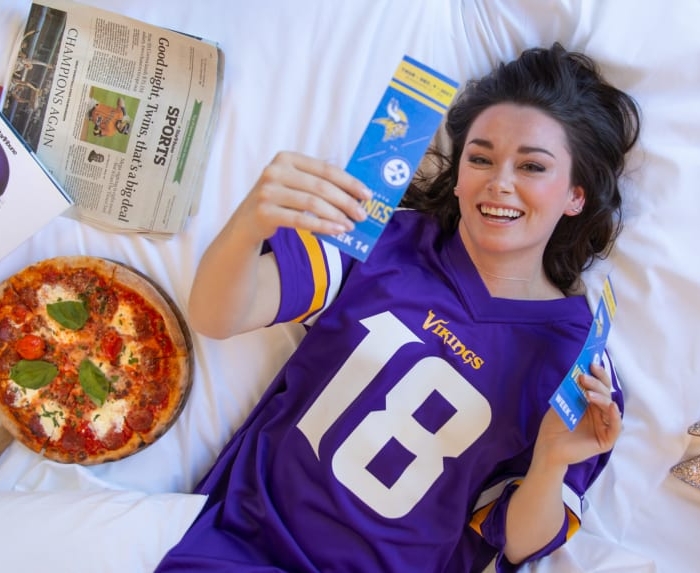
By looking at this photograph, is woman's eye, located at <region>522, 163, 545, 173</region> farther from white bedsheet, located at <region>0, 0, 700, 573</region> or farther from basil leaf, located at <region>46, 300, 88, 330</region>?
basil leaf, located at <region>46, 300, 88, 330</region>

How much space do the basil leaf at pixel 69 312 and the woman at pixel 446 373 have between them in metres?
0.36

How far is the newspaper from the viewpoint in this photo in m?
1.26

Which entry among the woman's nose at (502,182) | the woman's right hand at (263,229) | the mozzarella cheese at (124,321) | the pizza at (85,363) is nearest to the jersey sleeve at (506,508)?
the woman's nose at (502,182)

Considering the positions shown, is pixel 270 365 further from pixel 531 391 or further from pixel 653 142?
→ pixel 653 142

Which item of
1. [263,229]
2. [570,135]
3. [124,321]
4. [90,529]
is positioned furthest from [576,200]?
[90,529]

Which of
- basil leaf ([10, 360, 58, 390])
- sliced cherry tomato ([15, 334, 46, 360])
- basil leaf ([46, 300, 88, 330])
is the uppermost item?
basil leaf ([46, 300, 88, 330])

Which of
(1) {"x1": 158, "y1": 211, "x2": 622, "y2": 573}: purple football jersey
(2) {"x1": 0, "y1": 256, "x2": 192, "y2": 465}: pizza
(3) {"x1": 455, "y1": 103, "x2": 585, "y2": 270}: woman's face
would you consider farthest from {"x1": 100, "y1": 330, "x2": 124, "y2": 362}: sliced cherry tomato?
(3) {"x1": 455, "y1": 103, "x2": 585, "y2": 270}: woman's face

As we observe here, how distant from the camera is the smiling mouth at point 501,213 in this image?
1.05m

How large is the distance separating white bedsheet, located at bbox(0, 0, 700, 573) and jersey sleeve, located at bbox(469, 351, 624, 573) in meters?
0.07

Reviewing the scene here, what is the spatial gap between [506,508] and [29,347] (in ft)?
2.78

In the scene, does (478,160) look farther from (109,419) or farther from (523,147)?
(109,419)

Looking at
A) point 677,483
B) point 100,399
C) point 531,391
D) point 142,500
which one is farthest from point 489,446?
point 100,399

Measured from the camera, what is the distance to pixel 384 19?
129cm

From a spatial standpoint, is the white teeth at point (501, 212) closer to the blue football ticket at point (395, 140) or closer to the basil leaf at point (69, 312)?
the blue football ticket at point (395, 140)
